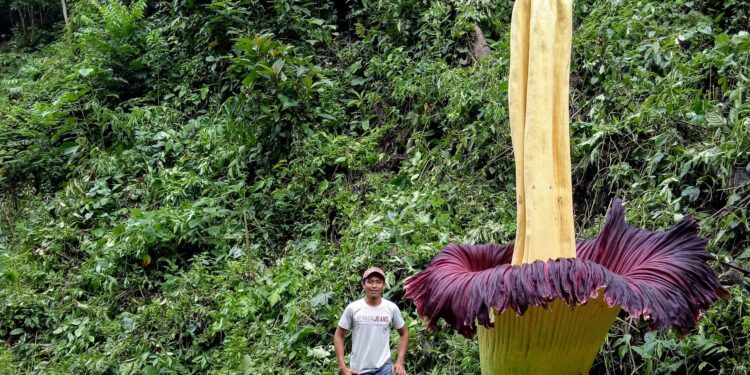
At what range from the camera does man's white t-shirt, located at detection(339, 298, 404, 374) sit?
2.88 meters

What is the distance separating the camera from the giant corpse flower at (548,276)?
145 cm

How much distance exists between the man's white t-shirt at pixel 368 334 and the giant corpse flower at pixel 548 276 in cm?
116

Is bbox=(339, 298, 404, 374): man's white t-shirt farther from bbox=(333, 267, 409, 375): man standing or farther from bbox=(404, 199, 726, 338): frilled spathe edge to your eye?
bbox=(404, 199, 726, 338): frilled spathe edge

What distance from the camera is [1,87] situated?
9.21m

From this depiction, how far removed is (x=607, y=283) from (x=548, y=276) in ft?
0.39

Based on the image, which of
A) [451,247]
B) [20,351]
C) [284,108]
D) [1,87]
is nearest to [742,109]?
[451,247]

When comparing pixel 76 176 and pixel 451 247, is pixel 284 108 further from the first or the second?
pixel 451 247

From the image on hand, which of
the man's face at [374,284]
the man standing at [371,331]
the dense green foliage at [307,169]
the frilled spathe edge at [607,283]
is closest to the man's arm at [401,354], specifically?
the man standing at [371,331]

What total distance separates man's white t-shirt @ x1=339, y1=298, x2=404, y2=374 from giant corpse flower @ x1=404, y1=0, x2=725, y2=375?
3.79 ft

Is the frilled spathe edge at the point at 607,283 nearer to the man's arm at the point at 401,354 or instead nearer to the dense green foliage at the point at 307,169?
the dense green foliage at the point at 307,169

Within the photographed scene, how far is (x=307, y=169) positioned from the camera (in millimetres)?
5137

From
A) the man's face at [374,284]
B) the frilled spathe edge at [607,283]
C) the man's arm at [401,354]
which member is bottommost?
the man's arm at [401,354]

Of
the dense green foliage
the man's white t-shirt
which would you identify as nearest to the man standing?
the man's white t-shirt

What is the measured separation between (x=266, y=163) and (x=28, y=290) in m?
1.98
